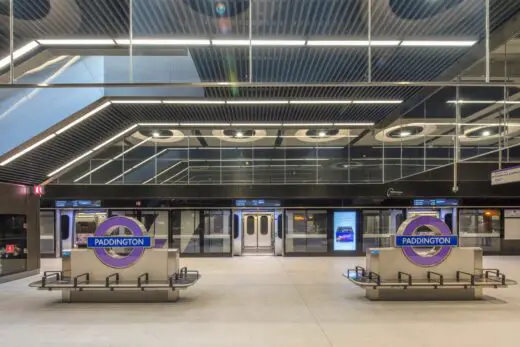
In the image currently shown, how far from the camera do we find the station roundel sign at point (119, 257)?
33.0ft

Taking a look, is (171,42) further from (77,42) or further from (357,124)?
(357,124)

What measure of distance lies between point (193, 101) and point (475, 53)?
657 cm

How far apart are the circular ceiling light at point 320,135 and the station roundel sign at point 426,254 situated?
852 centimetres

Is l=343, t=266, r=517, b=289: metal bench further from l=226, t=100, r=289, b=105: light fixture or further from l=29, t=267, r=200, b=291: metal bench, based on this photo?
l=226, t=100, r=289, b=105: light fixture

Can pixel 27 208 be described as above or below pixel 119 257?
above

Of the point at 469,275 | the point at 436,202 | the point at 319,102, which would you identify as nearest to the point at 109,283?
the point at 319,102

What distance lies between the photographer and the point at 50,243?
19.7 m

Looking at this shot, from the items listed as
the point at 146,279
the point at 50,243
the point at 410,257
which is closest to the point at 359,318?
the point at 410,257

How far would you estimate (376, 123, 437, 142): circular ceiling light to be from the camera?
13740 mm

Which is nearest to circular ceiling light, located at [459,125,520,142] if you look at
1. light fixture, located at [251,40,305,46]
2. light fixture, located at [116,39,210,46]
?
light fixture, located at [251,40,305,46]

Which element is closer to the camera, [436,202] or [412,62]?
[412,62]

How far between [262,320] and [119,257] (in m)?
3.86

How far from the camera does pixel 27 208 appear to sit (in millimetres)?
13977

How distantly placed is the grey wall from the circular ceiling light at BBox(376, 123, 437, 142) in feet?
39.4
